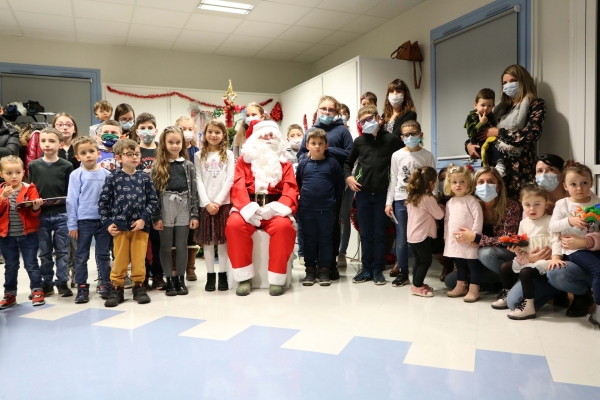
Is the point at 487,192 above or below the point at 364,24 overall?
below

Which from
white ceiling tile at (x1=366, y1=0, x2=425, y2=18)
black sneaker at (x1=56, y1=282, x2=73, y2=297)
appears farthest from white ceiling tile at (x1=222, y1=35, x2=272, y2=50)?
black sneaker at (x1=56, y1=282, x2=73, y2=297)

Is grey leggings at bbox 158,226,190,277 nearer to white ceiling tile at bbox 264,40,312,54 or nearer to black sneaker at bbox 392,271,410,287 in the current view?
black sneaker at bbox 392,271,410,287

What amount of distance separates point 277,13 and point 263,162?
9.43 feet

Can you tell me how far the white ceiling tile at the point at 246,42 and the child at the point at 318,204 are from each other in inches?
141

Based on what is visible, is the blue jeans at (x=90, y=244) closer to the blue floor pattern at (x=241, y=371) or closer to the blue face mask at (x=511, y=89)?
the blue floor pattern at (x=241, y=371)

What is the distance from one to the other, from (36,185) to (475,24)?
160 inches

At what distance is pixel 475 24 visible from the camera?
4.50 m

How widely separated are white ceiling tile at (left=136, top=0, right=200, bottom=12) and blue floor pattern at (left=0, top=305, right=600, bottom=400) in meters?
4.05

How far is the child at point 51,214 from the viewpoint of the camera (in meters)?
3.26

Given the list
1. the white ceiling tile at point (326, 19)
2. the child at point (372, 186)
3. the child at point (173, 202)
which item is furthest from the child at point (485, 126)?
the white ceiling tile at point (326, 19)

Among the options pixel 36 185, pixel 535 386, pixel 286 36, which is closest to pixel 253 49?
pixel 286 36

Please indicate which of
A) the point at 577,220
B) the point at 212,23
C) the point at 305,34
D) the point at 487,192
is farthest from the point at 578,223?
the point at 212,23

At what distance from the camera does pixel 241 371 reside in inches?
74.7

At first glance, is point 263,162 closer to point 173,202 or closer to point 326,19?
point 173,202
